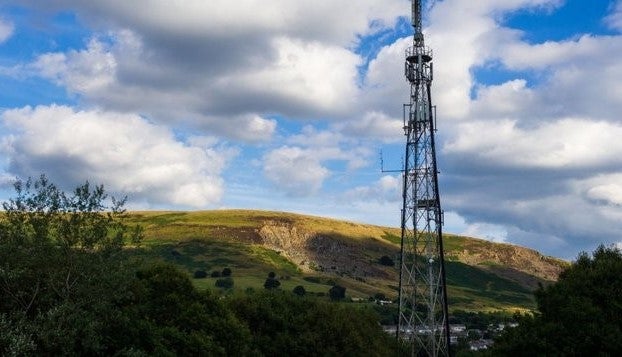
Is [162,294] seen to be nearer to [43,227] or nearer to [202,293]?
[202,293]

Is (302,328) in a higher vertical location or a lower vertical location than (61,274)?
lower

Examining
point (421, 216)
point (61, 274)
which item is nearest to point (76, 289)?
point (61, 274)

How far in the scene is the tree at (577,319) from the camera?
41656 millimetres

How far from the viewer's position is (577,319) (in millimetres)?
43000

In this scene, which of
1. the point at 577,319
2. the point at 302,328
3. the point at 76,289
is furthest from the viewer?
the point at 302,328

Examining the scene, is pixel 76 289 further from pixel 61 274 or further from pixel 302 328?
pixel 302 328

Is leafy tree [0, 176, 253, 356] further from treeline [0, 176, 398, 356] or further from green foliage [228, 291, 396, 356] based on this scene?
green foliage [228, 291, 396, 356]

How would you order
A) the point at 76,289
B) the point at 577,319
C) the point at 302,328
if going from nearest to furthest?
1. the point at 76,289
2. the point at 577,319
3. the point at 302,328

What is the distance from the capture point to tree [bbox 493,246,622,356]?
41656 millimetres

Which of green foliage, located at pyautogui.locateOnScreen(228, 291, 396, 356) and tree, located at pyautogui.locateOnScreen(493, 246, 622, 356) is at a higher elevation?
tree, located at pyautogui.locateOnScreen(493, 246, 622, 356)

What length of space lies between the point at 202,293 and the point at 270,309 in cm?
1203

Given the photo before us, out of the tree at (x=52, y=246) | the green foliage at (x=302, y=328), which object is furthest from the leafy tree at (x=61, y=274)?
the green foliage at (x=302, y=328)

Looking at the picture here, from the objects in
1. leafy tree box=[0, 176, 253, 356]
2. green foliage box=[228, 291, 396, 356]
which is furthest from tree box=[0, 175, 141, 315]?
green foliage box=[228, 291, 396, 356]

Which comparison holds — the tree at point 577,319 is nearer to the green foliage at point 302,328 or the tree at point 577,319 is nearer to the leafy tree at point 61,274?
the green foliage at point 302,328
